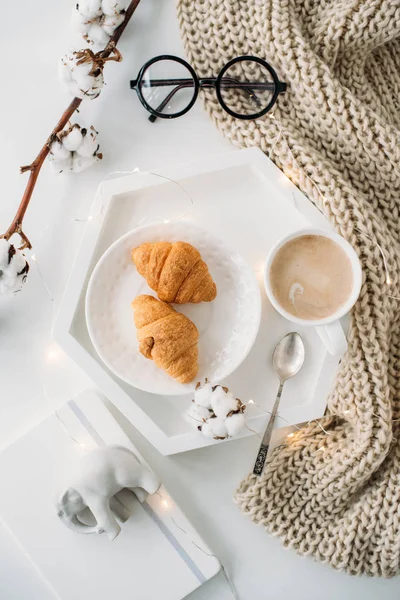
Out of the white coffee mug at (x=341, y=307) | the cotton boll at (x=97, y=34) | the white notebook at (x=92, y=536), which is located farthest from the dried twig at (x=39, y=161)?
the white coffee mug at (x=341, y=307)

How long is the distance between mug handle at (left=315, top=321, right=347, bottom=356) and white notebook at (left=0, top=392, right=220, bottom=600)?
0.41 m

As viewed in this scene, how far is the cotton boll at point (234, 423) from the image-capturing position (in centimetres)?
89

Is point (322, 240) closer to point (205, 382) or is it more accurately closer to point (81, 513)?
point (205, 382)

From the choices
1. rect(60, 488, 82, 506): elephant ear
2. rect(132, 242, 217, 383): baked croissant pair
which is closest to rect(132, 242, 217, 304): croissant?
rect(132, 242, 217, 383): baked croissant pair

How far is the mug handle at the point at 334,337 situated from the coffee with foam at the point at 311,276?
27 millimetres

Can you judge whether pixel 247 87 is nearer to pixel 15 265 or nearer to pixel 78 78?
pixel 78 78

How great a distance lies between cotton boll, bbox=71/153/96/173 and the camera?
988 millimetres

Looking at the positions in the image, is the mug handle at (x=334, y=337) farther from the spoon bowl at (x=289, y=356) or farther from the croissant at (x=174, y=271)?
the croissant at (x=174, y=271)

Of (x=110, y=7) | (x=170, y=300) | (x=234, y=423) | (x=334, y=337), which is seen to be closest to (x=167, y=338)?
(x=170, y=300)

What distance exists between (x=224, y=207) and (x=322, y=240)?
20 cm

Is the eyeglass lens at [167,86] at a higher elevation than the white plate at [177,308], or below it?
higher

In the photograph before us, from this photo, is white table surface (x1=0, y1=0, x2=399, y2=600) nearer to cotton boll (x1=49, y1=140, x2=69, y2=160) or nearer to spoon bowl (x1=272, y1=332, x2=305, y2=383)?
cotton boll (x1=49, y1=140, x2=69, y2=160)

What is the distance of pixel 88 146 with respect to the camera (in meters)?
0.98

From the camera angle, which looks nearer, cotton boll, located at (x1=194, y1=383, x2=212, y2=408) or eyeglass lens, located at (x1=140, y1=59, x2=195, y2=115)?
cotton boll, located at (x1=194, y1=383, x2=212, y2=408)
